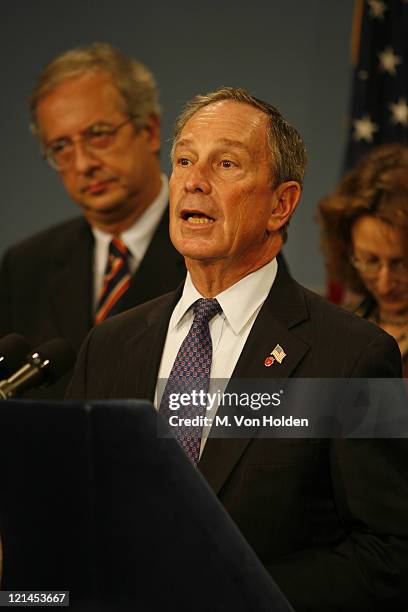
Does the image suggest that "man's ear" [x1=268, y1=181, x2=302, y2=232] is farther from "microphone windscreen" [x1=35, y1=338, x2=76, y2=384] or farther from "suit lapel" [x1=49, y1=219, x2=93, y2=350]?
"suit lapel" [x1=49, y1=219, x2=93, y2=350]

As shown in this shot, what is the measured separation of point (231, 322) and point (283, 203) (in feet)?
0.72

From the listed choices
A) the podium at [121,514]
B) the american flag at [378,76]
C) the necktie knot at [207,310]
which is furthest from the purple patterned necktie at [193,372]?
the american flag at [378,76]

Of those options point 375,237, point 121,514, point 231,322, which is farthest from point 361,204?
point 121,514

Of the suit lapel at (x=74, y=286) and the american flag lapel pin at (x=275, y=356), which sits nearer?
the american flag lapel pin at (x=275, y=356)

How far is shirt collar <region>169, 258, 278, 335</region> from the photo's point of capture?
1.58 metres

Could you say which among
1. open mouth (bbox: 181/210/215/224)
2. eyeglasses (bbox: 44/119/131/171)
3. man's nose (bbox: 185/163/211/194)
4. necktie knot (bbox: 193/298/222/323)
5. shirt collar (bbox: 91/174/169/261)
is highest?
eyeglasses (bbox: 44/119/131/171)

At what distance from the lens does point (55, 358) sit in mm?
1583

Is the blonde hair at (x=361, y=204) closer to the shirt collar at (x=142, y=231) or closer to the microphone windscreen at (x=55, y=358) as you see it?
the shirt collar at (x=142, y=231)

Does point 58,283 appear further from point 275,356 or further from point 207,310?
point 275,356

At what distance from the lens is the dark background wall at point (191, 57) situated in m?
2.88

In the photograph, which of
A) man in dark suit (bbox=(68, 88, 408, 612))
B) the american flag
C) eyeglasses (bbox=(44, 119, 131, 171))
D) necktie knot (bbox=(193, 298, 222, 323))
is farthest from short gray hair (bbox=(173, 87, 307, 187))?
the american flag

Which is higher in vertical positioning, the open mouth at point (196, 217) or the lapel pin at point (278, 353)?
the open mouth at point (196, 217)

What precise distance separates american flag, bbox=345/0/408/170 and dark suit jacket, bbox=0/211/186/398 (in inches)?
50.9

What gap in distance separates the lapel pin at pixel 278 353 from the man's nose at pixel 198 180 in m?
0.28
